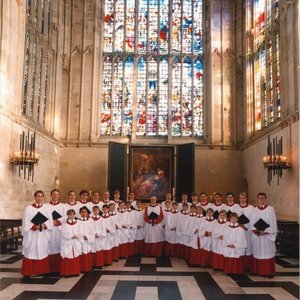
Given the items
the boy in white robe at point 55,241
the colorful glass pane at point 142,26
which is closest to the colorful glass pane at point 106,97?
the colorful glass pane at point 142,26

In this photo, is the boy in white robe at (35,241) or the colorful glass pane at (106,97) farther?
the colorful glass pane at (106,97)

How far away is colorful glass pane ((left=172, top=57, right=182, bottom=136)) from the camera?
2345 cm

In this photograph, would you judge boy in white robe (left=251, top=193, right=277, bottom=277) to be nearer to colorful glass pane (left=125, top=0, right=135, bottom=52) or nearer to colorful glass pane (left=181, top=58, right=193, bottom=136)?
colorful glass pane (left=181, top=58, right=193, bottom=136)

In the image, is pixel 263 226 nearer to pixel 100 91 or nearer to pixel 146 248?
pixel 146 248

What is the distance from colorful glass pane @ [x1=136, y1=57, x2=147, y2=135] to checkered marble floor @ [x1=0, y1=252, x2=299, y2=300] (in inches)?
521

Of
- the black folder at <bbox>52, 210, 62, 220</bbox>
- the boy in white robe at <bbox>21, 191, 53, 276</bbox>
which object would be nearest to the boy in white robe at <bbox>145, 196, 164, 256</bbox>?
the black folder at <bbox>52, 210, 62, 220</bbox>

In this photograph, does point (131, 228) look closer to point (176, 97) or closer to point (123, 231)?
point (123, 231)

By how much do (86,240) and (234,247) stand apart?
137 inches

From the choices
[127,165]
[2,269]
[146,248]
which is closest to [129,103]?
[127,165]

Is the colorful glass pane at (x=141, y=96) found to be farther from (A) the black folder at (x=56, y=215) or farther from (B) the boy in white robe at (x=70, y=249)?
(B) the boy in white robe at (x=70, y=249)

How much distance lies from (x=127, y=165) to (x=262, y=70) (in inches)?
323

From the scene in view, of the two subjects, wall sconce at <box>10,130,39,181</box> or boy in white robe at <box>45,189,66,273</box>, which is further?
wall sconce at <box>10,130,39,181</box>

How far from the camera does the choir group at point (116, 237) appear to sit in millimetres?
9383

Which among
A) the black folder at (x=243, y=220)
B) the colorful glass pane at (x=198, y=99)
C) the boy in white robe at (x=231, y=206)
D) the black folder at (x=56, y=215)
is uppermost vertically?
the colorful glass pane at (x=198, y=99)
